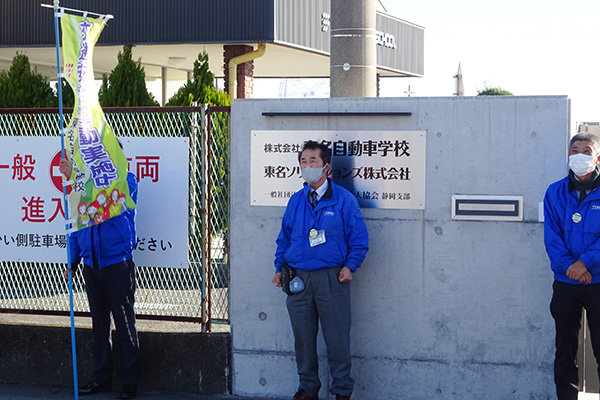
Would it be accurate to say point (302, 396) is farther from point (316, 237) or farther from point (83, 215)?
point (83, 215)

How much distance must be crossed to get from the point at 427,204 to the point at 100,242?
239 cm

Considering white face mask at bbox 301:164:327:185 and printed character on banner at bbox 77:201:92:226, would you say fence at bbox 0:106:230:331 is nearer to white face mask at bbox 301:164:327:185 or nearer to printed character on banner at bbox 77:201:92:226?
printed character on banner at bbox 77:201:92:226

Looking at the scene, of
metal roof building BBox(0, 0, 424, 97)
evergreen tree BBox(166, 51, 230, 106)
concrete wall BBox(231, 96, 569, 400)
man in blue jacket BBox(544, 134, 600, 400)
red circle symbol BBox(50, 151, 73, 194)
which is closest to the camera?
man in blue jacket BBox(544, 134, 600, 400)

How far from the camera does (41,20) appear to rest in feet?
54.1

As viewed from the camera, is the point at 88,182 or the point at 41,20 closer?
the point at 88,182

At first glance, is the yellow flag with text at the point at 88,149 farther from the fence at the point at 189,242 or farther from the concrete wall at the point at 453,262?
the concrete wall at the point at 453,262

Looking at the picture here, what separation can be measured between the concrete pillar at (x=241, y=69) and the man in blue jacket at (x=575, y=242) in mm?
11337

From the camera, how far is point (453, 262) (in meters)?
6.16

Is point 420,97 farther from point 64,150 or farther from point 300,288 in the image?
point 64,150

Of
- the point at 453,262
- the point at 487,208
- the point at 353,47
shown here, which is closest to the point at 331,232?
the point at 453,262

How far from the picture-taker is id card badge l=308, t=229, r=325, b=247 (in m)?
5.75

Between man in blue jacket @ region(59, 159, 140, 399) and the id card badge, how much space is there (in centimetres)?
143

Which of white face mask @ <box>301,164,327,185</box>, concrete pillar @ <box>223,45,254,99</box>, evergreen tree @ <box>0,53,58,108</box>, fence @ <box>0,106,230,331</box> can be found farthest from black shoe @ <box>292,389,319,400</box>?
concrete pillar @ <box>223,45,254,99</box>

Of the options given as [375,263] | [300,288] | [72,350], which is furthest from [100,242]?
[375,263]
